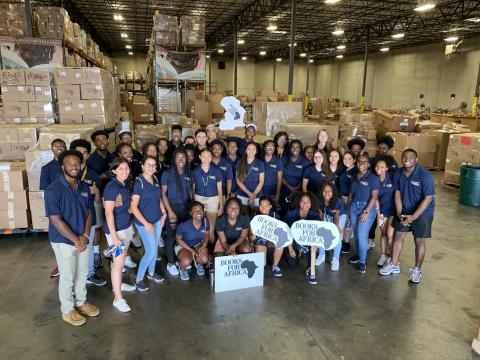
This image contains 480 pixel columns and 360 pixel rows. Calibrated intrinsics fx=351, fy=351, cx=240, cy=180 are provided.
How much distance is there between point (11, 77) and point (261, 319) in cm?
579

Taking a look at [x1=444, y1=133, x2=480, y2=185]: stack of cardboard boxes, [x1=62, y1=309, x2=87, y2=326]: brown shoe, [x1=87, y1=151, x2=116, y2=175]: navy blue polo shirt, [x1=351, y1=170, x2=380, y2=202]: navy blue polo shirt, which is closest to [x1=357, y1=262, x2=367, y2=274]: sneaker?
[x1=351, y1=170, x2=380, y2=202]: navy blue polo shirt

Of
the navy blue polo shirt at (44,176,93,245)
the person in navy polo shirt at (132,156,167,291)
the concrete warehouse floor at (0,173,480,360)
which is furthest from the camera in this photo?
the person in navy polo shirt at (132,156,167,291)

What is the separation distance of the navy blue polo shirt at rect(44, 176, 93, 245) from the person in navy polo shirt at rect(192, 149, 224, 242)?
61.1 inches

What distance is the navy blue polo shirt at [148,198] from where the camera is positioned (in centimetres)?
378

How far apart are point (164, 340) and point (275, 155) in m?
2.98

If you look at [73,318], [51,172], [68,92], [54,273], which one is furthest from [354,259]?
[68,92]

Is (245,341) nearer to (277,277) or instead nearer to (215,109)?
(277,277)

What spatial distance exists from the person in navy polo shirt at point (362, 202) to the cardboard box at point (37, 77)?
5383 millimetres

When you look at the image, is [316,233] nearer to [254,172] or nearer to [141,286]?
[254,172]

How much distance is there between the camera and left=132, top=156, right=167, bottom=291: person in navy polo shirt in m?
3.77

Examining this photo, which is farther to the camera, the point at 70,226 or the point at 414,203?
the point at 414,203

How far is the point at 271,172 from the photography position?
513 centimetres

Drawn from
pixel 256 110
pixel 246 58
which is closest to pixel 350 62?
pixel 246 58

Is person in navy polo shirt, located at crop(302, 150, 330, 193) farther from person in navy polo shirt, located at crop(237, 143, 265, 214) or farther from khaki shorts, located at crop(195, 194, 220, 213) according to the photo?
khaki shorts, located at crop(195, 194, 220, 213)
